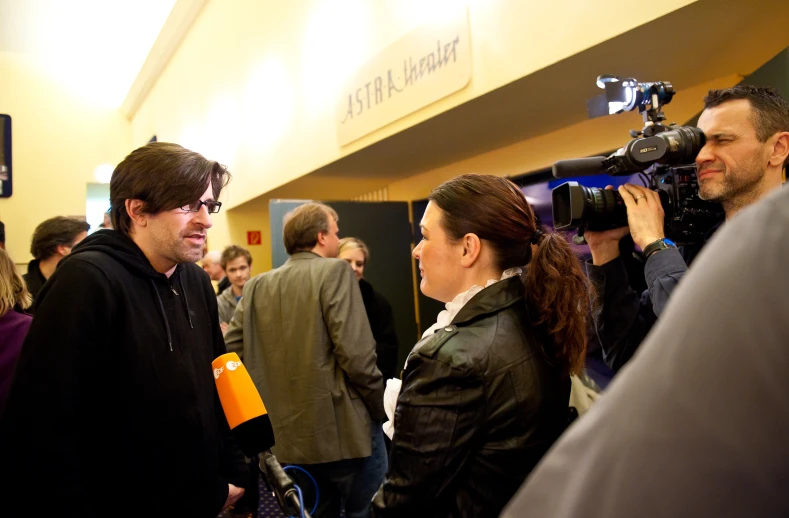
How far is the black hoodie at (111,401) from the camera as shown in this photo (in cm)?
96

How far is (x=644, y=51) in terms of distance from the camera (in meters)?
2.08

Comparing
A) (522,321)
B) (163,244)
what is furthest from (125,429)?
(522,321)

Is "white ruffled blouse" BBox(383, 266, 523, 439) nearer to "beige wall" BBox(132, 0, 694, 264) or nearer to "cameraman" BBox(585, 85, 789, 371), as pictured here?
"cameraman" BBox(585, 85, 789, 371)

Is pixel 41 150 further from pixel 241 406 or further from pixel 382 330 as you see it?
pixel 241 406

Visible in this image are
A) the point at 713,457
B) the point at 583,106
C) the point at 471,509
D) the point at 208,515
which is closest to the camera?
the point at 713,457

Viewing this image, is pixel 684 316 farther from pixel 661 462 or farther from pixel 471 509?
pixel 471 509

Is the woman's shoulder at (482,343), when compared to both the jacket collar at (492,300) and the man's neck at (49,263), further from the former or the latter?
the man's neck at (49,263)

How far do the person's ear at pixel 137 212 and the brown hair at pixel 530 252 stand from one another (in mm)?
698

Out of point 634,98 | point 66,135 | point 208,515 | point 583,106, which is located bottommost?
point 208,515

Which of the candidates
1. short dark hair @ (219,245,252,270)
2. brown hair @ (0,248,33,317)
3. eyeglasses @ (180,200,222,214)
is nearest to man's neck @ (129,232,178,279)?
eyeglasses @ (180,200,222,214)

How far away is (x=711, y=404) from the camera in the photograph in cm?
22

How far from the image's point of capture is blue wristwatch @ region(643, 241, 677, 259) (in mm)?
1256

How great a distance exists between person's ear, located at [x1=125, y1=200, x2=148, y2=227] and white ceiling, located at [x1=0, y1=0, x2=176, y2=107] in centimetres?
733

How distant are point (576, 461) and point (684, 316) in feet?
0.29
